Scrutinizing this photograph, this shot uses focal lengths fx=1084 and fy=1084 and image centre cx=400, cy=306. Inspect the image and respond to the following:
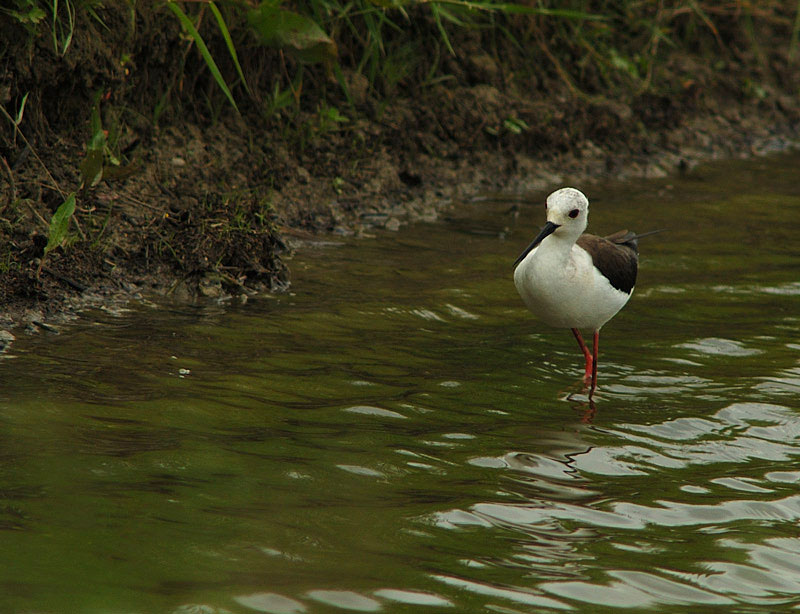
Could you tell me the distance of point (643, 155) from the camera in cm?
1169

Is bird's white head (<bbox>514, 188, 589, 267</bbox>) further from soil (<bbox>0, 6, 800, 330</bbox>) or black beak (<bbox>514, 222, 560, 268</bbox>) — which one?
soil (<bbox>0, 6, 800, 330</bbox>)

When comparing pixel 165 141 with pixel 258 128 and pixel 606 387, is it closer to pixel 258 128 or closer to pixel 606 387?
pixel 258 128

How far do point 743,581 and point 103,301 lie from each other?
164 inches

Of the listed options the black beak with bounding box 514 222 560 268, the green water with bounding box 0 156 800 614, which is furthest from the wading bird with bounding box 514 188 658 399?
the green water with bounding box 0 156 800 614

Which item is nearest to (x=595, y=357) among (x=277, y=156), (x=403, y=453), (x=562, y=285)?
(x=562, y=285)

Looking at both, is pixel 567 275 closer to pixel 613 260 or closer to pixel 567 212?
pixel 567 212

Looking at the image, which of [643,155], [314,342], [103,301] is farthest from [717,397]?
[643,155]

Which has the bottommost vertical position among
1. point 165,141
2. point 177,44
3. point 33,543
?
point 33,543

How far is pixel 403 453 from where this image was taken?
479cm

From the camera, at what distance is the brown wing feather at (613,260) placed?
21.1 feet

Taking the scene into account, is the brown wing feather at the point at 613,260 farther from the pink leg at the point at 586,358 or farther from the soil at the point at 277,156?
the soil at the point at 277,156

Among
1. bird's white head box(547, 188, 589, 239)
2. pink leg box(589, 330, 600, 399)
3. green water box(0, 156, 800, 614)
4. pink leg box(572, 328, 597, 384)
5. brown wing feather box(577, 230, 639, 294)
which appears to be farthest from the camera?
brown wing feather box(577, 230, 639, 294)

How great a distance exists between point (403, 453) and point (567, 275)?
1874 mm

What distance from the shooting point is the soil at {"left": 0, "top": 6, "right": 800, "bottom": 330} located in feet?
22.7
